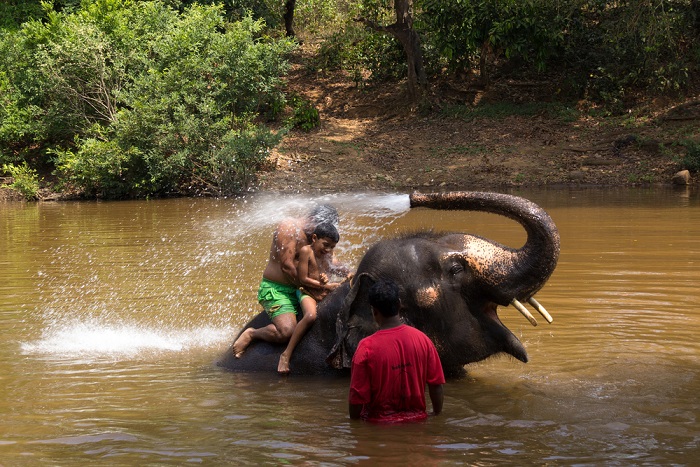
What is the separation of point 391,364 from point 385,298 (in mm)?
397

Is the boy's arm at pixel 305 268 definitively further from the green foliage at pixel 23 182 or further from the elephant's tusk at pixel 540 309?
the green foliage at pixel 23 182

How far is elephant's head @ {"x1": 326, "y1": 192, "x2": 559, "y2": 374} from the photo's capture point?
580cm

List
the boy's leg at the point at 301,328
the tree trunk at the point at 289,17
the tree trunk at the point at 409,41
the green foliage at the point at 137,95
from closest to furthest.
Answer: the boy's leg at the point at 301,328 < the green foliage at the point at 137,95 < the tree trunk at the point at 409,41 < the tree trunk at the point at 289,17

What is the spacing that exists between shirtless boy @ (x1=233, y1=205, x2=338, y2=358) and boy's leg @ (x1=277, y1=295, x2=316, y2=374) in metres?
0.08

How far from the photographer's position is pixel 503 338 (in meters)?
5.91

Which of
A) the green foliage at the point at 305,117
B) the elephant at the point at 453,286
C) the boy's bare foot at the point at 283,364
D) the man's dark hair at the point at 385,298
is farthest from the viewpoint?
the green foliage at the point at 305,117

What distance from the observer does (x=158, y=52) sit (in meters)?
25.0

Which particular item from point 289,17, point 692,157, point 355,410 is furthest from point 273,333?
point 289,17

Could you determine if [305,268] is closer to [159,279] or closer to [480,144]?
[159,279]

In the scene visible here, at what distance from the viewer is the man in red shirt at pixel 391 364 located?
5.05 m

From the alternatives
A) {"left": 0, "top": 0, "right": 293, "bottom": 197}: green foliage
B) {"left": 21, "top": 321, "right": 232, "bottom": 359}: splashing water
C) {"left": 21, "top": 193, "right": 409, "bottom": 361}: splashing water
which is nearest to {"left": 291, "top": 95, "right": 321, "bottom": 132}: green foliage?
{"left": 0, "top": 0, "right": 293, "bottom": 197}: green foliage

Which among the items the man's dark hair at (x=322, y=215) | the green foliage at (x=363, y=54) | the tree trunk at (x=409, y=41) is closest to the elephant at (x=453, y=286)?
the man's dark hair at (x=322, y=215)

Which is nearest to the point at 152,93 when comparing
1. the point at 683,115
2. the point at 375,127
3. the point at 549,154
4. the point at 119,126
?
the point at 119,126

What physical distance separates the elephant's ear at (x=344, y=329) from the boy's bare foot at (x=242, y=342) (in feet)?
3.39
